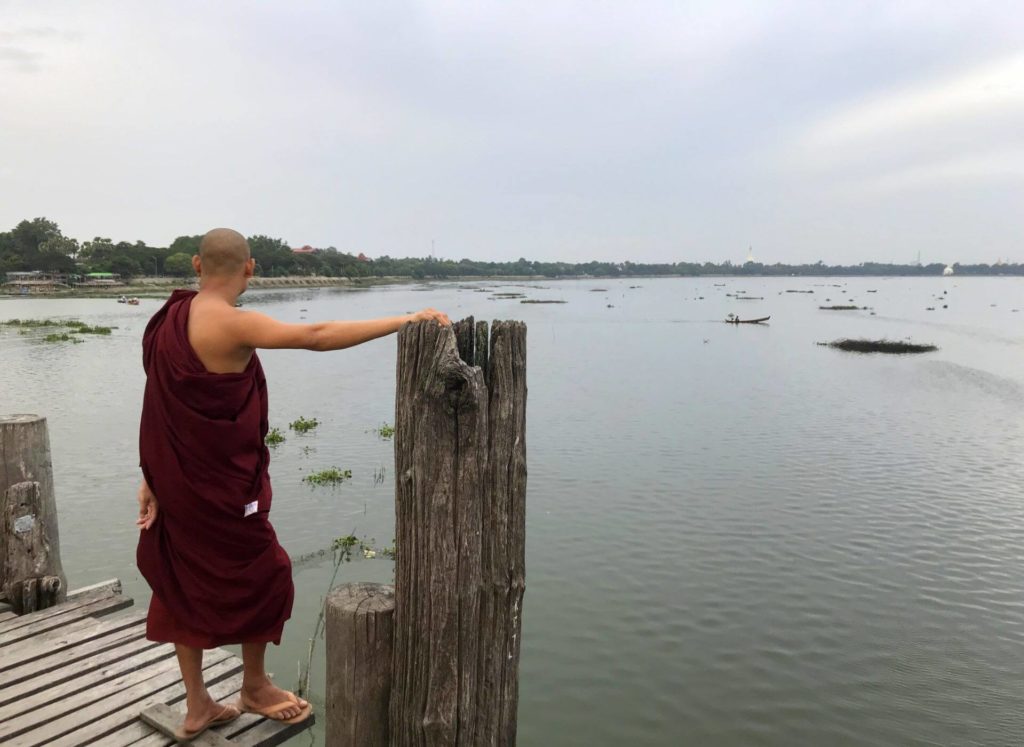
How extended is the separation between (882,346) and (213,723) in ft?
128

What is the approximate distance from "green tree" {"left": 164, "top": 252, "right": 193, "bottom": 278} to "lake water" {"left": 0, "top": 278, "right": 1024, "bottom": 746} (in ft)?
289

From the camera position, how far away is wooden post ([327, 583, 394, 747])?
299 centimetres

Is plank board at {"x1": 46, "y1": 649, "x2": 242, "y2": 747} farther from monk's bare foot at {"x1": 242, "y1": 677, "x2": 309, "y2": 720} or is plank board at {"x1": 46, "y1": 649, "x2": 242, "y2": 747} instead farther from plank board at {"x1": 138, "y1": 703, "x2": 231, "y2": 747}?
monk's bare foot at {"x1": 242, "y1": 677, "x2": 309, "y2": 720}

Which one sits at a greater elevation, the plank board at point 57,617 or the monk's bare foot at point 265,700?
the monk's bare foot at point 265,700

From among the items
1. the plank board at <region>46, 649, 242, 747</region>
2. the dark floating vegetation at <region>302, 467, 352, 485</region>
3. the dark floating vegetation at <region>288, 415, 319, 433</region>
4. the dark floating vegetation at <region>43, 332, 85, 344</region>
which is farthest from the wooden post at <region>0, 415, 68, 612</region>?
the dark floating vegetation at <region>43, 332, 85, 344</region>

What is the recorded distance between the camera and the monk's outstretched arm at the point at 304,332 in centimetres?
297

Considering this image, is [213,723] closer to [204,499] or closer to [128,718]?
[128,718]

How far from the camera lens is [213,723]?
3.69 m

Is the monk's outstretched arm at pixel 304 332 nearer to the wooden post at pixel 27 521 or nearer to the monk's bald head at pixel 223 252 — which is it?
the monk's bald head at pixel 223 252

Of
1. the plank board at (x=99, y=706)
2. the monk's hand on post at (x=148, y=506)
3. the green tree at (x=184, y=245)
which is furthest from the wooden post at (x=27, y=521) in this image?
the green tree at (x=184, y=245)

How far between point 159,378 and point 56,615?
3157 millimetres

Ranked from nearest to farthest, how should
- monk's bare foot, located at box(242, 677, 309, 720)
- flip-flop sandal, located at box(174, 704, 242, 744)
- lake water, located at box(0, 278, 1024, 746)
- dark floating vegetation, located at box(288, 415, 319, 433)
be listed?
1. flip-flop sandal, located at box(174, 704, 242, 744)
2. monk's bare foot, located at box(242, 677, 309, 720)
3. lake water, located at box(0, 278, 1024, 746)
4. dark floating vegetation, located at box(288, 415, 319, 433)

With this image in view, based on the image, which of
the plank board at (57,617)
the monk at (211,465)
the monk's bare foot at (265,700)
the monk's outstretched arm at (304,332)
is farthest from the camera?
the plank board at (57,617)

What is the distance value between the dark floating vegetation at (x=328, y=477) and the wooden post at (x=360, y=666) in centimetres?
946
